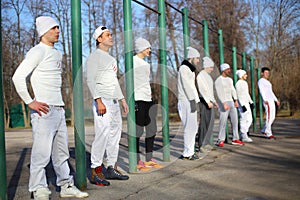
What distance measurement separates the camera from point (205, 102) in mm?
8180

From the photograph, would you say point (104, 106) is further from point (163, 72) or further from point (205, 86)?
point (205, 86)

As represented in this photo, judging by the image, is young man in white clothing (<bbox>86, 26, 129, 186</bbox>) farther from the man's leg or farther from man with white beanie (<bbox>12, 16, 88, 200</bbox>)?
the man's leg

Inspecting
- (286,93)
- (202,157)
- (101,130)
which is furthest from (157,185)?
(286,93)

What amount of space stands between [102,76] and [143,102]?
1.29m

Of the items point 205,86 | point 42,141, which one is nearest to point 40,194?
point 42,141

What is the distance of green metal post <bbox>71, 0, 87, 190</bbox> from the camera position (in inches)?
195

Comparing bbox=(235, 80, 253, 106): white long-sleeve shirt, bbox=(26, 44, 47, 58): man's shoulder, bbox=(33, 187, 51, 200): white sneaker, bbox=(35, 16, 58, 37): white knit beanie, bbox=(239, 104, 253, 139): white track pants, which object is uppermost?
bbox=(35, 16, 58, 37): white knit beanie

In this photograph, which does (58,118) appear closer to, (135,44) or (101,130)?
(101,130)

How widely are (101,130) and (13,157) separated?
15.4ft

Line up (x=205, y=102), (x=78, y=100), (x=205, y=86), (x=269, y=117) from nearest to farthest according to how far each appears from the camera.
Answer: (x=78, y=100) → (x=205, y=86) → (x=205, y=102) → (x=269, y=117)

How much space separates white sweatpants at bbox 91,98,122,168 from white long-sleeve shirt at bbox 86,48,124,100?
0.12 metres

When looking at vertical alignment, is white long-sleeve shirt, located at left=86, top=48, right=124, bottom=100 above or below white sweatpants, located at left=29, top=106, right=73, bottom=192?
above

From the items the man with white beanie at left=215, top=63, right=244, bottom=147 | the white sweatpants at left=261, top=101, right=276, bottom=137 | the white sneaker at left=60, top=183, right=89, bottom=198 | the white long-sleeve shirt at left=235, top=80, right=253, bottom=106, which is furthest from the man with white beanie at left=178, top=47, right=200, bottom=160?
the white sweatpants at left=261, top=101, right=276, bottom=137

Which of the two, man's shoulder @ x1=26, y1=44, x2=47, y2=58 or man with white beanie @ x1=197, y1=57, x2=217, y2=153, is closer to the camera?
man's shoulder @ x1=26, y1=44, x2=47, y2=58
